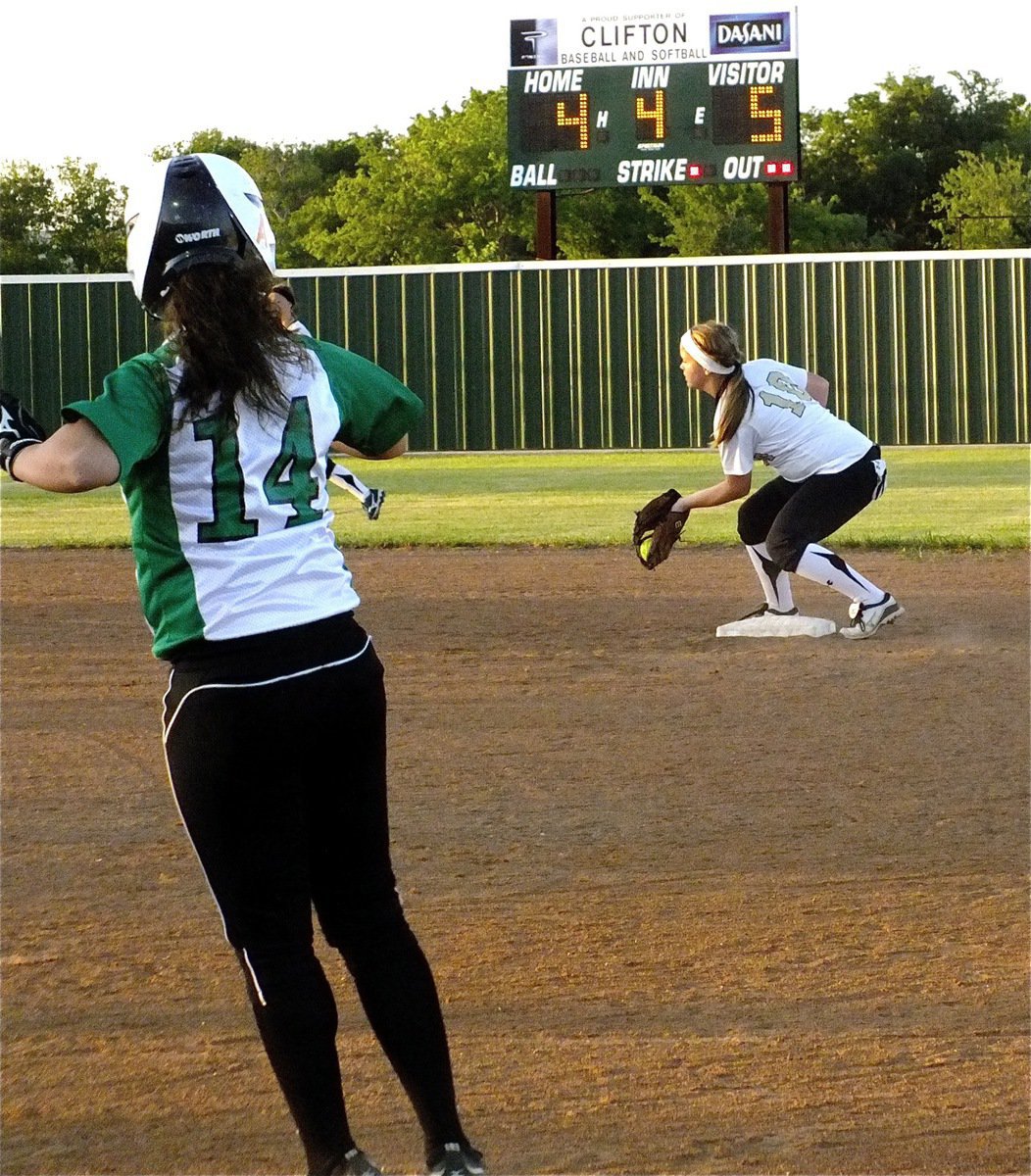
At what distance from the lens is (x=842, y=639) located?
29.0ft

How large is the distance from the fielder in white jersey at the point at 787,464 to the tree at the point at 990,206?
39080 millimetres

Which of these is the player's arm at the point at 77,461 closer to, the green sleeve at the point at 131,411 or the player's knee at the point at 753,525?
the green sleeve at the point at 131,411

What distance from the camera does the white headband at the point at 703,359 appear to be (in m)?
8.33

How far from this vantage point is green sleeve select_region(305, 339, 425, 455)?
2977 mm

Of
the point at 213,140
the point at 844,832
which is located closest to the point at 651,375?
the point at 844,832

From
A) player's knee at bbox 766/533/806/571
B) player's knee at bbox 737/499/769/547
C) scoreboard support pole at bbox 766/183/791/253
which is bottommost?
player's knee at bbox 766/533/806/571

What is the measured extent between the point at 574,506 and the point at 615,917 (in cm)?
1198

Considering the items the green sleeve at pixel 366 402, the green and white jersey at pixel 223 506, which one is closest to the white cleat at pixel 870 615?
the green sleeve at pixel 366 402

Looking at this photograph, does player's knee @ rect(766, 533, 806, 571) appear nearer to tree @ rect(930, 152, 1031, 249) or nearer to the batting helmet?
the batting helmet

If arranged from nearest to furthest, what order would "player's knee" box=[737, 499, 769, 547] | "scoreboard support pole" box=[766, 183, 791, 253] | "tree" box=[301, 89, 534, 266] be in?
"player's knee" box=[737, 499, 769, 547] → "scoreboard support pole" box=[766, 183, 791, 253] → "tree" box=[301, 89, 534, 266]

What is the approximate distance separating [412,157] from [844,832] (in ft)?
165

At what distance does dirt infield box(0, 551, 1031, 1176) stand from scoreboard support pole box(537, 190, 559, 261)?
17.1 metres

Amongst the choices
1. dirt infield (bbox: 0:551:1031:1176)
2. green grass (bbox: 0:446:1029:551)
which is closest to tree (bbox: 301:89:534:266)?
green grass (bbox: 0:446:1029:551)

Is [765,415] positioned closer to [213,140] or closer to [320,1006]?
[320,1006]
